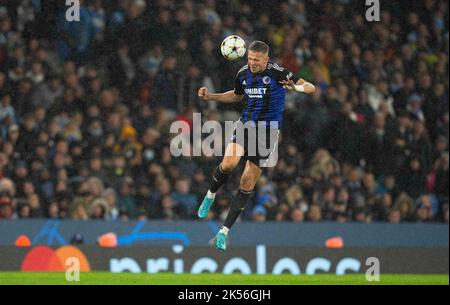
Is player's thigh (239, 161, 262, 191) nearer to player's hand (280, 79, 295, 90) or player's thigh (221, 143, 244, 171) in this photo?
player's thigh (221, 143, 244, 171)

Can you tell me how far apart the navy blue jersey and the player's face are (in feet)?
0.34

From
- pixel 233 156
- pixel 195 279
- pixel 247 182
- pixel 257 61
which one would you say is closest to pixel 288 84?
pixel 257 61

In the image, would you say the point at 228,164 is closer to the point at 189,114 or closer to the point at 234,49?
the point at 234,49

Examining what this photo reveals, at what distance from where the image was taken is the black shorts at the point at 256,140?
1198cm

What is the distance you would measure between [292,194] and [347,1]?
16.5ft

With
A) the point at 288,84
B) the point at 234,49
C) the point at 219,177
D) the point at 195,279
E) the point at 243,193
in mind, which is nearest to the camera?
the point at 288,84

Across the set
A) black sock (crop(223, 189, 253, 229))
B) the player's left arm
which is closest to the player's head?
the player's left arm

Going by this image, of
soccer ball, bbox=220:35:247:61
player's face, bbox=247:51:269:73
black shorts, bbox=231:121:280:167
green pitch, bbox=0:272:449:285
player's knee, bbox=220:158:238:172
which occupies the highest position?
soccer ball, bbox=220:35:247:61

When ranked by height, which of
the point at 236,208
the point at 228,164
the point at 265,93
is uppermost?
the point at 265,93

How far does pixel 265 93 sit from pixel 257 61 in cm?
45

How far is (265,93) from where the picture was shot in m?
12.0

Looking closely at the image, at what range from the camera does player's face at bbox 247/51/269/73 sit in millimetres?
11695

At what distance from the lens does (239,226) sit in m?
16.9

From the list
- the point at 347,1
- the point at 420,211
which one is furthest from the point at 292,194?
the point at 347,1
